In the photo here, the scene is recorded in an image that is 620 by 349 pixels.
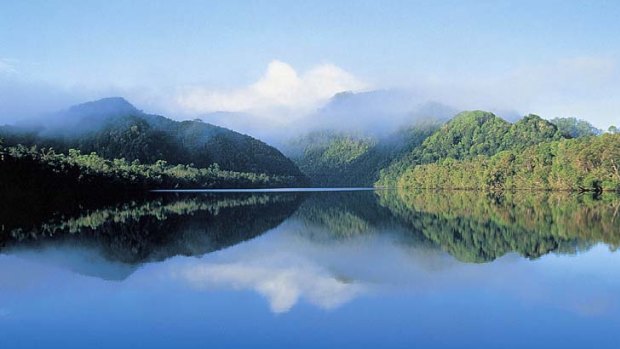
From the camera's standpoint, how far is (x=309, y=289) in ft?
57.0

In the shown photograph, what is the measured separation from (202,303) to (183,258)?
8699 mm

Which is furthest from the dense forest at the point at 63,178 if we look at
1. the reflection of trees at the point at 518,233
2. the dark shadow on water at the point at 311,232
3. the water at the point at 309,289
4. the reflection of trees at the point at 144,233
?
the reflection of trees at the point at 518,233

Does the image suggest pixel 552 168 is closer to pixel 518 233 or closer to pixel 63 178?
pixel 518 233

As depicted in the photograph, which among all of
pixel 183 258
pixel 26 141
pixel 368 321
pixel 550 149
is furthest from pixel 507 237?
pixel 26 141

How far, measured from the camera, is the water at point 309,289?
12500 mm

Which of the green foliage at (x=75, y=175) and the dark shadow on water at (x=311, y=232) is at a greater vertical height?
the green foliage at (x=75, y=175)

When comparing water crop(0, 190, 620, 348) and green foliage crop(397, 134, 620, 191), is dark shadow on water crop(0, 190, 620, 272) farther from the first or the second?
green foliage crop(397, 134, 620, 191)

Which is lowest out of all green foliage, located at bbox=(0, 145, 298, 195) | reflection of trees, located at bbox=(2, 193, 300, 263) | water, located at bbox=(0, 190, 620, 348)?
reflection of trees, located at bbox=(2, 193, 300, 263)

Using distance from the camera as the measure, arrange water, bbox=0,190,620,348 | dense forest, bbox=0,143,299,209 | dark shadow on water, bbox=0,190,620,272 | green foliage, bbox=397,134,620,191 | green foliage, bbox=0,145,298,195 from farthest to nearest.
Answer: green foliage, bbox=397,134,620,191, green foliage, bbox=0,145,298,195, dense forest, bbox=0,143,299,209, dark shadow on water, bbox=0,190,620,272, water, bbox=0,190,620,348

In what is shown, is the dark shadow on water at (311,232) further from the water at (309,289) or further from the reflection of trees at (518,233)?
the water at (309,289)

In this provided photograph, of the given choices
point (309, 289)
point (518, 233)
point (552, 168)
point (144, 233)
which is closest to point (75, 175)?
point (144, 233)

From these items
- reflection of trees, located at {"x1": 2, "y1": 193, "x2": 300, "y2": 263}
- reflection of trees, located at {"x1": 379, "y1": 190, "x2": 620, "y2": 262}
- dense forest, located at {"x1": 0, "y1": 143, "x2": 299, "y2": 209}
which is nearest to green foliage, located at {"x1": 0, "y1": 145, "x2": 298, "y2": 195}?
dense forest, located at {"x1": 0, "y1": 143, "x2": 299, "y2": 209}

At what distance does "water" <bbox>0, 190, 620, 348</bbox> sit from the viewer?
12.5 metres

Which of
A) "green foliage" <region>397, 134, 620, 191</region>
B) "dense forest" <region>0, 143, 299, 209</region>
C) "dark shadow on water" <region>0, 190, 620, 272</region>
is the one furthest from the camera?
"green foliage" <region>397, 134, 620, 191</region>
